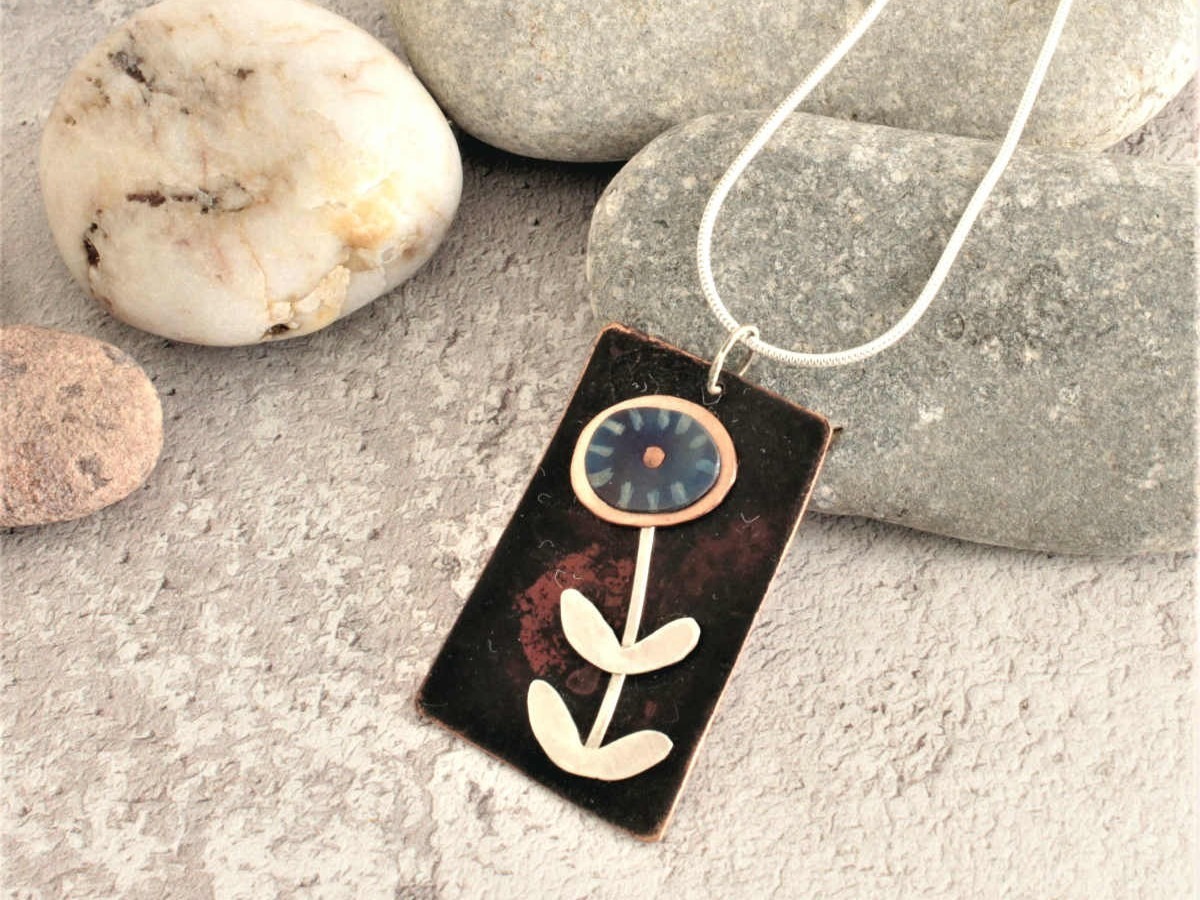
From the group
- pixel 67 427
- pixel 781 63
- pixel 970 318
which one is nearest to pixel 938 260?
pixel 970 318

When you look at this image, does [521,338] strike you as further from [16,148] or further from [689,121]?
[16,148]

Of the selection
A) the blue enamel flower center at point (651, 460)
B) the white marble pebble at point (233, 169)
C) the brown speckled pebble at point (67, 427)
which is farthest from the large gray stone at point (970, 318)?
the brown speckled pebble at point (67, 427)

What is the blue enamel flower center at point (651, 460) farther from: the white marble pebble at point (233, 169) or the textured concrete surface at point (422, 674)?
the white marble pebble at point (233, 169)

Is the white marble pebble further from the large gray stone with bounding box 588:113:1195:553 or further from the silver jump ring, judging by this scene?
the silver jump ring

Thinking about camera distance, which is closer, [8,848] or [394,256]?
[8,848]

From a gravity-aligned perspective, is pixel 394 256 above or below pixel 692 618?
above

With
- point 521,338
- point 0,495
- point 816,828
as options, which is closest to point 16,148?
point 0,495
